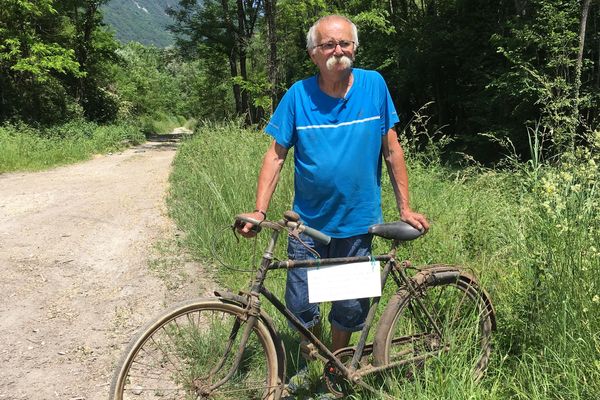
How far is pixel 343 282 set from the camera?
93.0 inches

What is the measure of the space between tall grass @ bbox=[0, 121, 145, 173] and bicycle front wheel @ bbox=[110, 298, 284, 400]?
11268 millimetres

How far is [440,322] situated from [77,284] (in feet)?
11.3

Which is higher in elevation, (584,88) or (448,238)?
(584,88)

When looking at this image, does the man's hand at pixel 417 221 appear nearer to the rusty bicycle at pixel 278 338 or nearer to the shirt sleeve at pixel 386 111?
the rusty bicycle at pixel 278 338

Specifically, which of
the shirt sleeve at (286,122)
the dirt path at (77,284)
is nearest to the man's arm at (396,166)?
the shirt sleeve at (286,122)

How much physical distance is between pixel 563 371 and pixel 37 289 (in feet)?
13.8

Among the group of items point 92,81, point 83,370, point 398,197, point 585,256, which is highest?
point 92,81

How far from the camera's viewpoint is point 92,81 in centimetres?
2552

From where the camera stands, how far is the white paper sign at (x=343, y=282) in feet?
7.65

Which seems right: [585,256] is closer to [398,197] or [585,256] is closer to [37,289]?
[398,197]

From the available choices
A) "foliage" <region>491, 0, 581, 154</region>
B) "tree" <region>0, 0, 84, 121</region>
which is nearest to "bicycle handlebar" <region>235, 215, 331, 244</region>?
"foliage" <region>491, 0, 581, 154</region>

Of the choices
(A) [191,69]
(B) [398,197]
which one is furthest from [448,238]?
(A) [191,69]

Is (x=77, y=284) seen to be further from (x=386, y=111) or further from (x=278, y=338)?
(x=386, y=111)

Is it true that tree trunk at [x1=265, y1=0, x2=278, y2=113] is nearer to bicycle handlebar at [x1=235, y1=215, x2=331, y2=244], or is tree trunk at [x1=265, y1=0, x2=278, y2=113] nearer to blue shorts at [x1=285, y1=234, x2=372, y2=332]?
blue shorts at [x1=285, y1=234, x2=372, y2=332]
